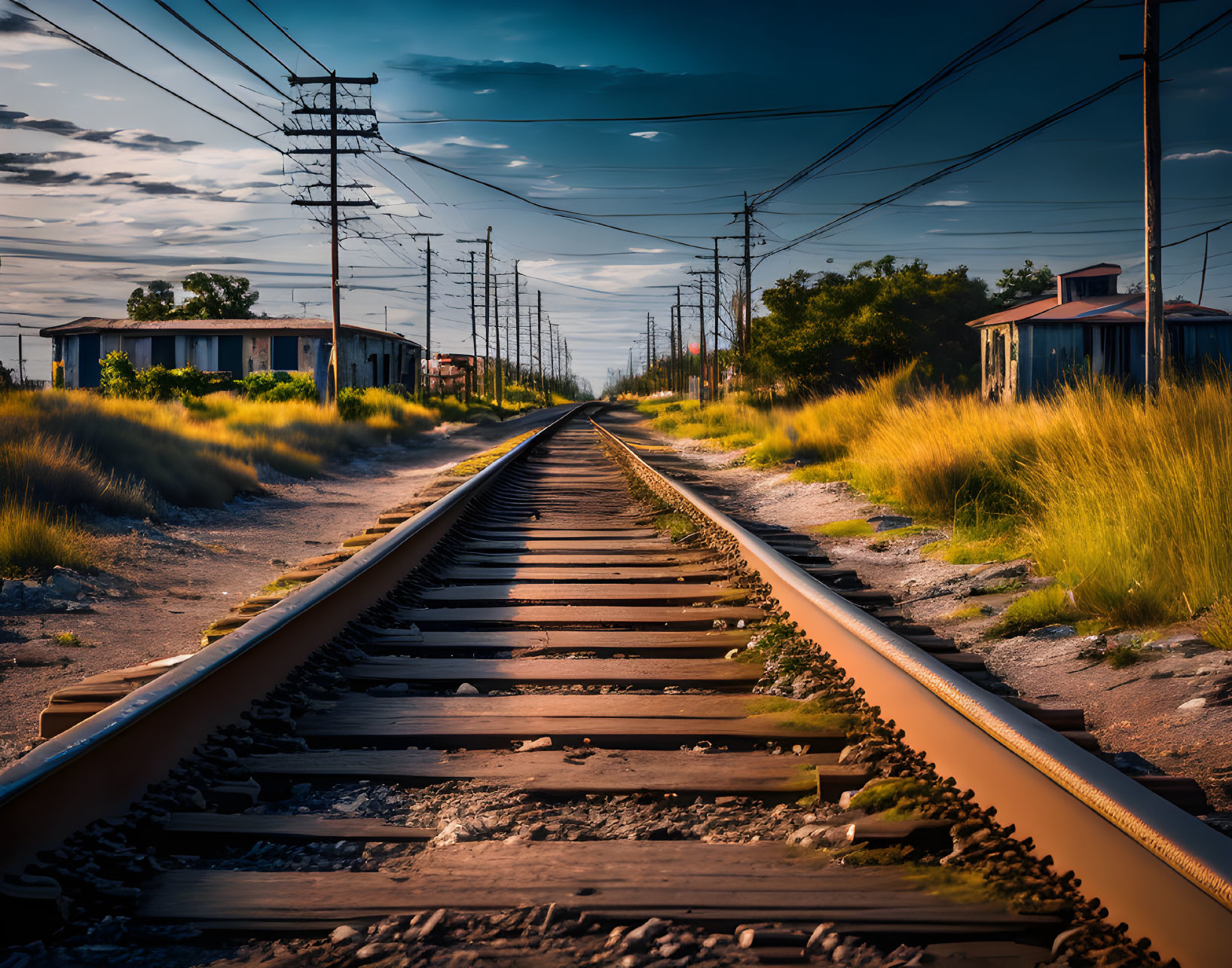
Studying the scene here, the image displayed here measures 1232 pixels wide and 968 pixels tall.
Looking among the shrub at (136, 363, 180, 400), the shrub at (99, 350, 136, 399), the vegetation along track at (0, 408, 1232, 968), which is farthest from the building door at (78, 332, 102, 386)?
the vegetation along track at (0, 408, 1232, 968)

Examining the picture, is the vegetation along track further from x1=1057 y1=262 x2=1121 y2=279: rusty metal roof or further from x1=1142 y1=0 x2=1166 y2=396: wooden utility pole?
x1=1057 y1=262 x2=1121 y2=279: rusty metal roof

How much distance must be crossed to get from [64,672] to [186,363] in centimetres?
4643

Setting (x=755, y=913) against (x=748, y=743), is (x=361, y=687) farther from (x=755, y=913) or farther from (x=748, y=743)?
(x=755, y=913)

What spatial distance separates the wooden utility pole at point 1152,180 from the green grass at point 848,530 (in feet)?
29.7

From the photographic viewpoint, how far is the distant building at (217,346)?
45.8 metres

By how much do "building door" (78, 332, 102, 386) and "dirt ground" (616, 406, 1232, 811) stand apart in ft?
163

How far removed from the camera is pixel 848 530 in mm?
8938

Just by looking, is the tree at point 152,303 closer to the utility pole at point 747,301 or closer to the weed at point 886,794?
the utility pole at point 747,301

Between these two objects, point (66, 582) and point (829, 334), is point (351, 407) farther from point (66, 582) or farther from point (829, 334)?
point (66, 582)

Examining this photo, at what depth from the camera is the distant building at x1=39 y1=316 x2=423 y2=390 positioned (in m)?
45.8

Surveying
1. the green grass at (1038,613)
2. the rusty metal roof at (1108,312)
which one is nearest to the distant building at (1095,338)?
the rusty metal roof at (1108,312)

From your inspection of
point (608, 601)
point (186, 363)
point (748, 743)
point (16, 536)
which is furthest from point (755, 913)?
point (186, 363)

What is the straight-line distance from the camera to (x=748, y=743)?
2826mm

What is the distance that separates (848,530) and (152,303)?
96848mm
